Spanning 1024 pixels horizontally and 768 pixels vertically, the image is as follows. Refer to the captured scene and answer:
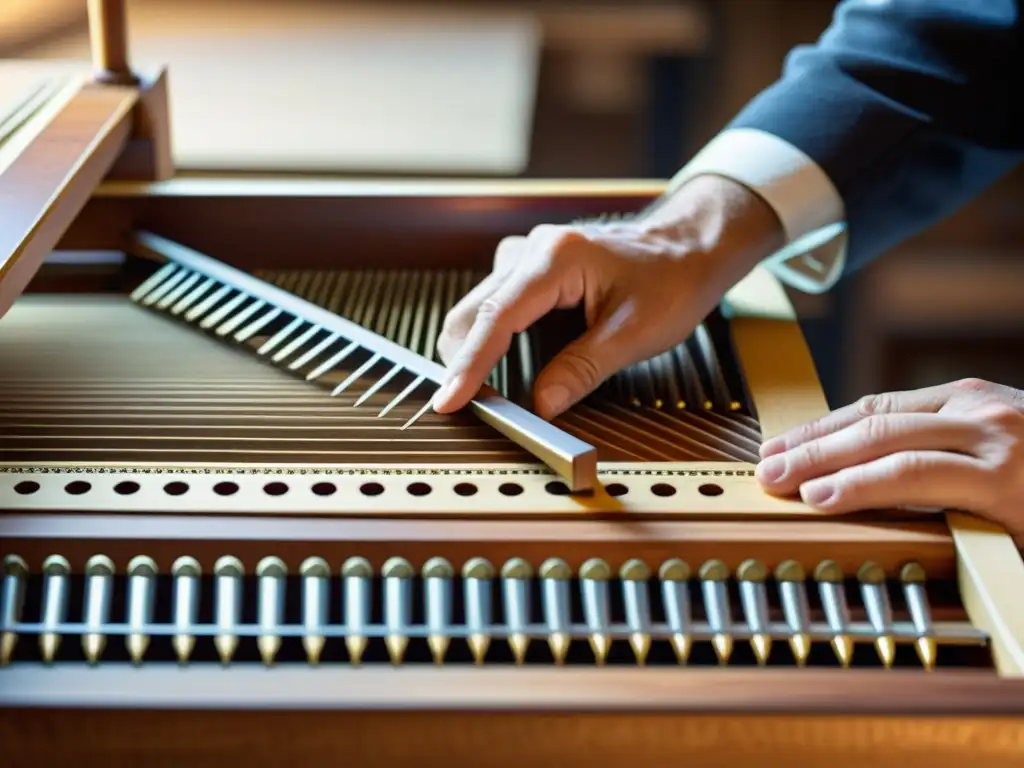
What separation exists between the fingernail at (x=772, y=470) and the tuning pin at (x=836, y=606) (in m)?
0.07

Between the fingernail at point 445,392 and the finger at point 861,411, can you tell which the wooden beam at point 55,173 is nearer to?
the fingernail at point 445,392

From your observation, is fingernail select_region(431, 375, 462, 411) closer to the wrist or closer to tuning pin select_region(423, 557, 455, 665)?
tuning pin select_region(423, 557, 455, 665)

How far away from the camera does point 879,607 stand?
2.51ft

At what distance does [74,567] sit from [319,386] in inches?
10.6

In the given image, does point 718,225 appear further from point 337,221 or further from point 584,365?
point 337,221

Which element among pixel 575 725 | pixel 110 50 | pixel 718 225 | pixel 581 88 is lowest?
pixel 581 88

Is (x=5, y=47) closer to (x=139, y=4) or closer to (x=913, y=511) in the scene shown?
(x=139, y=4)

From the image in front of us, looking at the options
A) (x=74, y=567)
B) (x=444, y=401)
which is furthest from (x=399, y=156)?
(x=74, y=567)

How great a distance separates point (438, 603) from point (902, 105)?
0.82m

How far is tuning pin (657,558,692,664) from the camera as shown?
736 millimetres

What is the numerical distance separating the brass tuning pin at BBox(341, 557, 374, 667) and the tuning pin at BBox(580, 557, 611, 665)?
14 cm

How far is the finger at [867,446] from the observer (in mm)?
837

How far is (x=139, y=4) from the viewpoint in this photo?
8.88 ft

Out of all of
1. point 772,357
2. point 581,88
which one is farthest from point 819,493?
point 581,88
